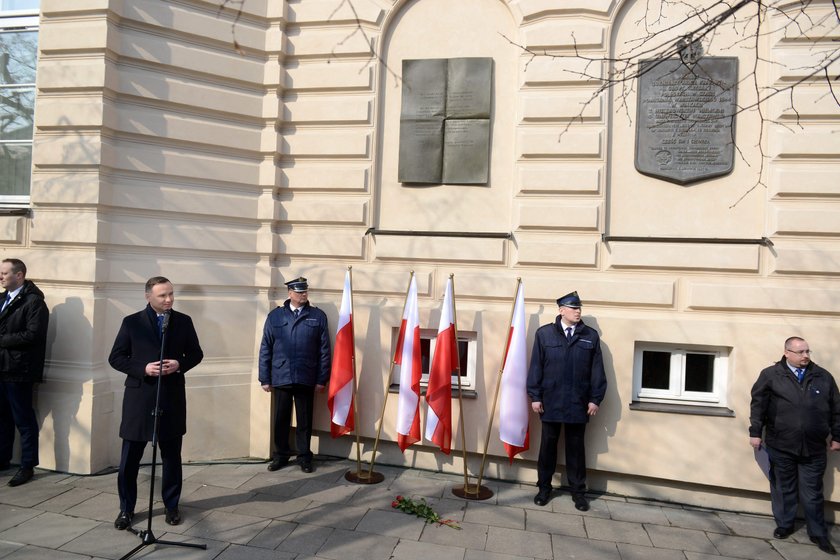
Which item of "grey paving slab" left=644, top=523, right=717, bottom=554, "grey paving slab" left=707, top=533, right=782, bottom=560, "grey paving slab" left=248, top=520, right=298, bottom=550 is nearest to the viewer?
"grey paving slab" left=248, top=520, right=298, bottom=550

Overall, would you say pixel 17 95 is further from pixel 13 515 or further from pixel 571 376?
pixel 571 376

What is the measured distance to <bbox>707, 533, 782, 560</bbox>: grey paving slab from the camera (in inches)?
200

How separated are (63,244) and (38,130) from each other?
1.22 m

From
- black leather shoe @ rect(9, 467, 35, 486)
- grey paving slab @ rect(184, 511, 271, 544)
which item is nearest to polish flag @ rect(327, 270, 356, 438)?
grey paving slab @ rect(184, 511, 271, 544)

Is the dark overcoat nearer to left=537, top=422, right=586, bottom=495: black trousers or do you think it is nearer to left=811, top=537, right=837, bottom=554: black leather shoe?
left=537, top=422, right=586, bottom=495: black trousers

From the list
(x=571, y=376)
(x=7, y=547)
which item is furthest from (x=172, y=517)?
(x=571, y=376)

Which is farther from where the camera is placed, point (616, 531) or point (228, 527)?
point (616, 531)

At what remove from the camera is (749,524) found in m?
5.77

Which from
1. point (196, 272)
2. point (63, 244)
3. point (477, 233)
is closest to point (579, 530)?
point (477, 233)

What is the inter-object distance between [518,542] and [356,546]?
4.28 ft

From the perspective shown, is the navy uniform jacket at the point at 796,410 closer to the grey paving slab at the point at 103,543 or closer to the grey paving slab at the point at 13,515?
the grey paving slab at the point at 103,543

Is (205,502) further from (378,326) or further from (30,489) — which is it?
(378,326)

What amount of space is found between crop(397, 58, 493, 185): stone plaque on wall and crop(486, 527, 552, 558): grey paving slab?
3.48 metres

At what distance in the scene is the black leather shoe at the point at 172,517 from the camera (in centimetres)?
512
